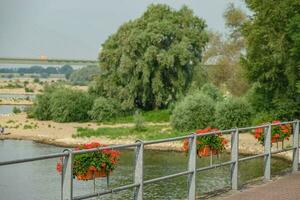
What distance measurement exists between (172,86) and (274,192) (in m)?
55.9

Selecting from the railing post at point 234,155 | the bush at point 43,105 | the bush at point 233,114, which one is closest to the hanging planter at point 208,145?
the railing post at point 234,155

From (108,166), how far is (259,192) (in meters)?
Answer: 3.86

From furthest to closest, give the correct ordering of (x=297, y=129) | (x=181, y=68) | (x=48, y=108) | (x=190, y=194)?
(x=48, y=108) → (x=181, y=68) → (x=297, y=129) → (x=190, y=194)

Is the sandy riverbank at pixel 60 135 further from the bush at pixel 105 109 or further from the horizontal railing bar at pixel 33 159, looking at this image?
the horizontal railing bar at pixel 33 159

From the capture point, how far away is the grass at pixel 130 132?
55094 mm

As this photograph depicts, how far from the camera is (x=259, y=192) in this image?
43.2 ft

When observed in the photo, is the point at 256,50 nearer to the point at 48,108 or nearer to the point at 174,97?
the point at 174,97

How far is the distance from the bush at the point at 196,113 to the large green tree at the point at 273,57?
6.88 m

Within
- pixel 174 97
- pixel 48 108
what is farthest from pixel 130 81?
pixel 48 108

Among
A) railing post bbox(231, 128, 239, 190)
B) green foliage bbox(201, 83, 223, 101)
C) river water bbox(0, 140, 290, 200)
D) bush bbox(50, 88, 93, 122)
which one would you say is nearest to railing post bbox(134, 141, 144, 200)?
railing post bbox(231, 128, 239, 190)

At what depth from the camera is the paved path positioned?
40.8ft

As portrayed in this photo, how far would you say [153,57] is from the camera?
65812mm

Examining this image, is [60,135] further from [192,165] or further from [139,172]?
[139,172]

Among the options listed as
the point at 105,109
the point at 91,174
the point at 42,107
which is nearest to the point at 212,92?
the point at 105,109
